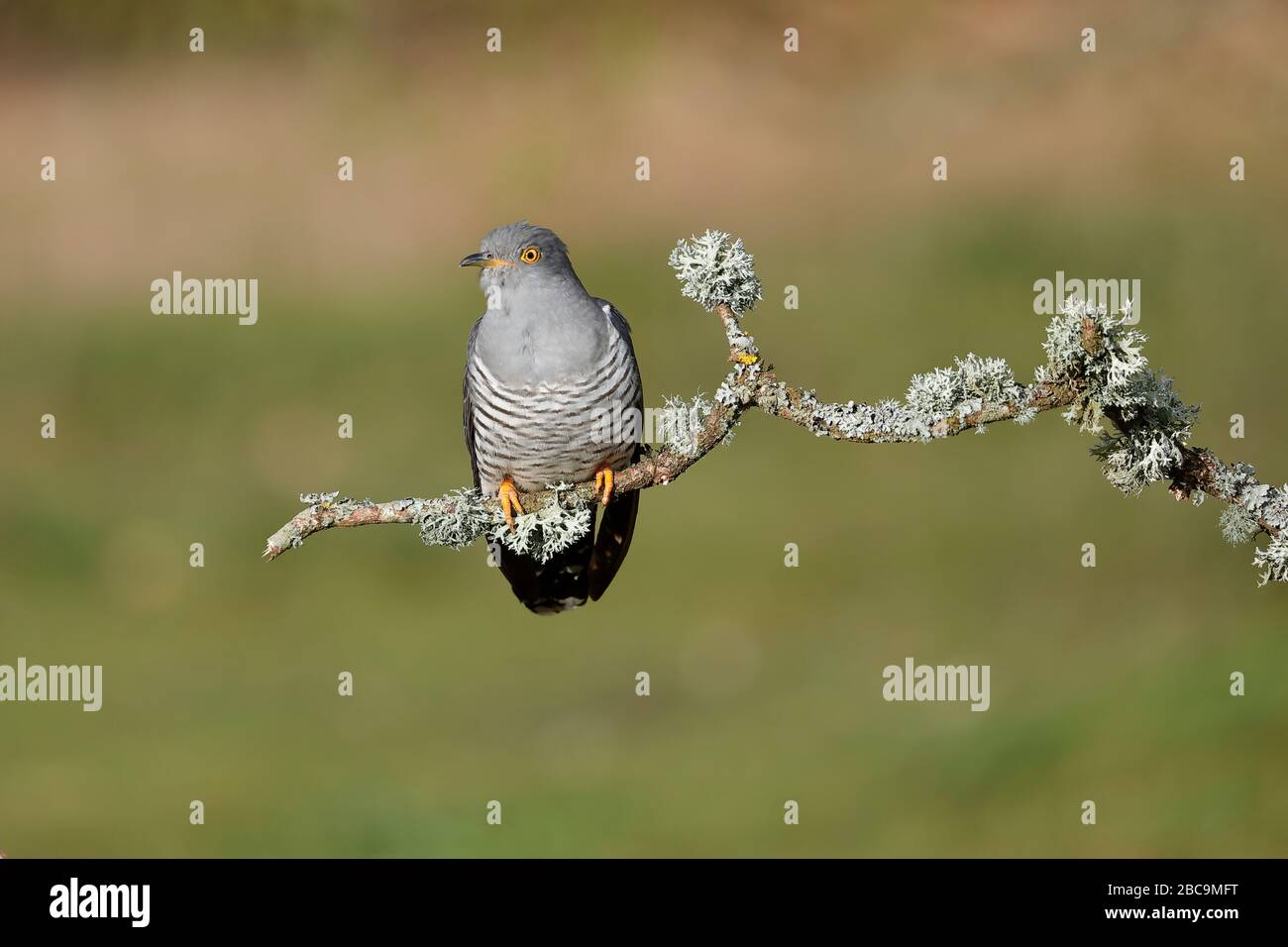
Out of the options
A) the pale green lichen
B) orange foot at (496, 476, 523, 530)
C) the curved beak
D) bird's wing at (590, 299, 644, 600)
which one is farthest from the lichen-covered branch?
bird's wing at (590, 299, 644, 600)

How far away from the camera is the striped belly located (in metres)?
2.84

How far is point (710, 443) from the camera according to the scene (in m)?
2.15

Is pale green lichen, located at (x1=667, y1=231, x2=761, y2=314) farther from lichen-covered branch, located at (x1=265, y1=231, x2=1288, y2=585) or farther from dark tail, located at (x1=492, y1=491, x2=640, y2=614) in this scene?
dark tail, located at (x1=492, y1=491, x2=640, y2=614)

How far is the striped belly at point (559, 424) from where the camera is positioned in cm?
284

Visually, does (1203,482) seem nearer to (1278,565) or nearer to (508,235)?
(1278,565)

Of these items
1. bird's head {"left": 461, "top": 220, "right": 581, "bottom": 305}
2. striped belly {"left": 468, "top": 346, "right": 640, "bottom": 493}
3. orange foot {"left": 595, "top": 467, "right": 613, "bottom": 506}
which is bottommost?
orange foot {"left": 595, "top": 467, "right": 613, "bottom": 506}

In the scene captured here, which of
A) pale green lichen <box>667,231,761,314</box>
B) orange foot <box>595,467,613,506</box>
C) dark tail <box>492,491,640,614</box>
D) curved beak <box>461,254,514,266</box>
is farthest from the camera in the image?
dark tail <box>492,491,640,614</box>

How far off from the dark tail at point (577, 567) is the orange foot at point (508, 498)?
17cm

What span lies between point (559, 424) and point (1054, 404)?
1217 mm

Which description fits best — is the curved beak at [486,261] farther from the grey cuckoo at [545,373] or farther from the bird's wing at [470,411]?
the bird's wing at [470,411]

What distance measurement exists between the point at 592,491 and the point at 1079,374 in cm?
117

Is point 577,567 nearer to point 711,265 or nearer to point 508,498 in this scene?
point 508,498

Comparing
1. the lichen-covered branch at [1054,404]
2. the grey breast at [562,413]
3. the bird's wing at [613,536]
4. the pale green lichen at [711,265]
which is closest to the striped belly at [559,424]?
the grey breast at [562,413]

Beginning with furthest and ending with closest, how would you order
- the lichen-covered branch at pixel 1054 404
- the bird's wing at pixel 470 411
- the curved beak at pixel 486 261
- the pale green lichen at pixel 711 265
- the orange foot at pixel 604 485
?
the bird's wing at pixel 470 411
the curved beak at pixel 486 261
the orange foot at pixel 604 485
the pale green lichen at pixel 711 265
the lichen-covered branch at pixel 1054 404
